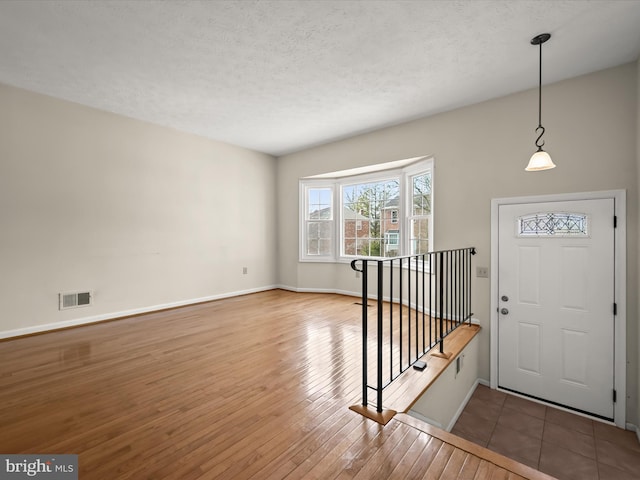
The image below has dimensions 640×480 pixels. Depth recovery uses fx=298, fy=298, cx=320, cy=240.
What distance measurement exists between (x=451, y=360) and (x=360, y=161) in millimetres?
3409

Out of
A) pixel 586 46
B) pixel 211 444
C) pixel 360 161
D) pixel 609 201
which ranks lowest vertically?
pixel 211 444

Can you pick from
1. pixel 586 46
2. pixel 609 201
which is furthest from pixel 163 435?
pixel 586 46

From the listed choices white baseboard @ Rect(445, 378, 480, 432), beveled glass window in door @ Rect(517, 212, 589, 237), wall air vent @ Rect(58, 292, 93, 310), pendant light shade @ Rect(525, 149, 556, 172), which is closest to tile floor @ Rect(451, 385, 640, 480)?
white baseboard @ Rect(445, 378, 480, 432)

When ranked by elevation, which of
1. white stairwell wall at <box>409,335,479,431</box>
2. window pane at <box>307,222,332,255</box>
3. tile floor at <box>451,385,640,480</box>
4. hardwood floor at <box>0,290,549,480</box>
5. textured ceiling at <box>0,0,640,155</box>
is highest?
textured ceiling at <box>0,0,640,155</box>

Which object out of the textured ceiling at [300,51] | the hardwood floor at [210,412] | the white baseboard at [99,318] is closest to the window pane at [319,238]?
the white baseboard at [99,318]

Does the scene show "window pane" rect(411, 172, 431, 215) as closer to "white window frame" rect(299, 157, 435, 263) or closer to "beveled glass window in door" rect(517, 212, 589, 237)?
"white window frame" rect(299, 157, 435, 263)

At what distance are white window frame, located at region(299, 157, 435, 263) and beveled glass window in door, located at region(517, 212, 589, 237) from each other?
1561 millimetres

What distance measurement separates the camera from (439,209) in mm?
4078

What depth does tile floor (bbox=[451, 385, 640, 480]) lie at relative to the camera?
2.30m

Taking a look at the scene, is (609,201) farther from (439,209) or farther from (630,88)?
(439,209)

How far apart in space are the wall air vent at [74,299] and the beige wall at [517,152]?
447 centimetres

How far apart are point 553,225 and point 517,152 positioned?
0.91m

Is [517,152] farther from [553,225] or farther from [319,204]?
[319,204]

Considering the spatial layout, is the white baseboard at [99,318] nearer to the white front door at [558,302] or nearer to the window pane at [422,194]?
the window pane at [422,194]
